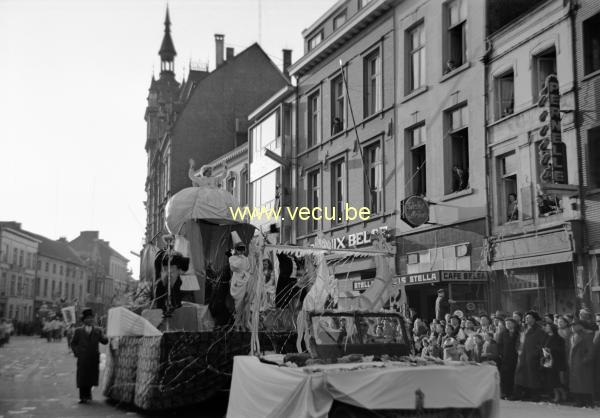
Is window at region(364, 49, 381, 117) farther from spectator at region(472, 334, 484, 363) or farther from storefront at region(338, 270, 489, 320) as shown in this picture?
spectator at region(472, 334, 484, 363)

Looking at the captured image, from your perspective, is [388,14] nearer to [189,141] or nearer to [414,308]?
[414,308]

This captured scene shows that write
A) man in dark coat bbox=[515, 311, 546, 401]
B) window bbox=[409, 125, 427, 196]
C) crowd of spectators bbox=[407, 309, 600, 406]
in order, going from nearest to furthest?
crowd of spectators bbox=[407, 309, 600, 406] → man in dark coat bbox=[515, 311, 546, 401] → window bbox=[409, 125, 427, 196]

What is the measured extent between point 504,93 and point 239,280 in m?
10.5

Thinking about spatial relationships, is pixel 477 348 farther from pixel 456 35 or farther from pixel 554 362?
pixel 456 35

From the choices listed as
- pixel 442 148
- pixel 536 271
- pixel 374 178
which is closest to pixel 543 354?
pixel 536 271

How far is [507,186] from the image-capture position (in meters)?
18.2

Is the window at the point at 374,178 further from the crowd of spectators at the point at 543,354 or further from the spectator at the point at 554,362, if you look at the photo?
the spectator at the point at 554,362

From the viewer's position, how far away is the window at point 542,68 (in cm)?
1714

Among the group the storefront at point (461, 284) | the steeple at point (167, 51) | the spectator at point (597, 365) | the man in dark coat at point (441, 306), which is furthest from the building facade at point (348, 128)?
the steeple at point (167, 51)

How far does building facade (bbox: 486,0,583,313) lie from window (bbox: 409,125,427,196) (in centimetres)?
361

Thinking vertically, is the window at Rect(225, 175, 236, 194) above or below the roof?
below

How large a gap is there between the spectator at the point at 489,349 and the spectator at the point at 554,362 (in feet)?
3.35

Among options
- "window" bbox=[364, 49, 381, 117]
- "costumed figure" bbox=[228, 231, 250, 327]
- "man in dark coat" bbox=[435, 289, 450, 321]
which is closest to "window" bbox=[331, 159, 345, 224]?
"window" bbox=[364, 49, 381, 117]

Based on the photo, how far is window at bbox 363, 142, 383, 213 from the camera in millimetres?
24375
